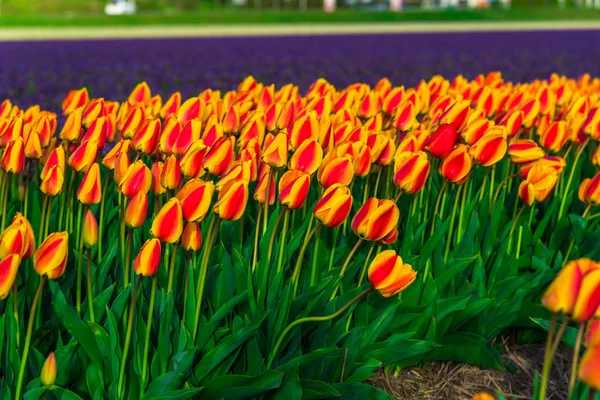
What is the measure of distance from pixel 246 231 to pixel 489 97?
153cm

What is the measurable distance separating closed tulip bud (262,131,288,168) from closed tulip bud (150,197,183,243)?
0.57m

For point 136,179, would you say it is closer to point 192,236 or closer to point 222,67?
point 192,236

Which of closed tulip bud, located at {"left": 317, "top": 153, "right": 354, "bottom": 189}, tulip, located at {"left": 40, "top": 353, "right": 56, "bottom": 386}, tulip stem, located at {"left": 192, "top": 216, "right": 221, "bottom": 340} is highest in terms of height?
closed tulip bud, located at {"left": 317, "top": 153, "right": 354, "bottom": 189}

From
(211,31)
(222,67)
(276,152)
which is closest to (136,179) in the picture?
(276,152)

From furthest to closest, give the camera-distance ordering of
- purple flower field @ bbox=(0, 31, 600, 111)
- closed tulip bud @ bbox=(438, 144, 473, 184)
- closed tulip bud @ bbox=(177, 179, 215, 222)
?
purple flower field @ bbox=(0, 31, 600, 111) → closed tulip bud @ bbox=(438, 144, 473, 184) → closed tulip bud @ bbox=(177, 179, 215, 222)

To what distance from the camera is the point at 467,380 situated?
111 inches

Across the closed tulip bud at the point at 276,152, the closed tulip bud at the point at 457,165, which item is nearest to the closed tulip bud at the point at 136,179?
the closed tulip bud at the point at 276,152

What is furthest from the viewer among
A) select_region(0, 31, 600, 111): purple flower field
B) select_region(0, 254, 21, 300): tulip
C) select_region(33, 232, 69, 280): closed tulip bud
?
select_region(0, 31, 600, 111): purple flower field

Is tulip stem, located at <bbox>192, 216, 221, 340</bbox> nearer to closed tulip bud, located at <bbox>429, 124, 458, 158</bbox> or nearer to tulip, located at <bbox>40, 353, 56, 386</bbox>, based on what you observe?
tulip, located at <bbox>40, 353, 56, 386</bbox>

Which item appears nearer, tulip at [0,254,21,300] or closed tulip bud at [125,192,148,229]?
tulip at [0,254,21,300]

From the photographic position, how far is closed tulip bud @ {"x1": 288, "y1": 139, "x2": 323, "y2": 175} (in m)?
2.35

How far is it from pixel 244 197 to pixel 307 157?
394 mm

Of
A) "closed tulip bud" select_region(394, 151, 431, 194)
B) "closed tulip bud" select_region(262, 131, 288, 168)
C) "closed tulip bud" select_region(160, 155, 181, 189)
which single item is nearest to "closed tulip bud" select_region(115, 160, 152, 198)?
"closed tulip bud" select_region(160, 155, 181, 189)

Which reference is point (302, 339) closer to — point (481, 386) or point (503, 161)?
point (481, 386)
